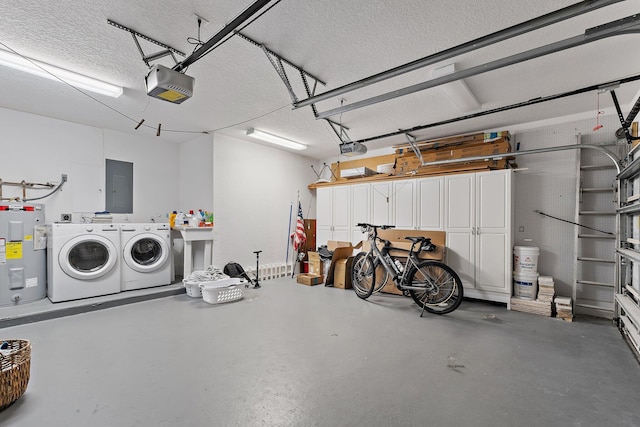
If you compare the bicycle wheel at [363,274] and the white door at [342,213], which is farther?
the white door at [342,213]

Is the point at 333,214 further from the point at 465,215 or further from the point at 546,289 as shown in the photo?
the point at 546,289

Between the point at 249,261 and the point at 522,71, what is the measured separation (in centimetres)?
492

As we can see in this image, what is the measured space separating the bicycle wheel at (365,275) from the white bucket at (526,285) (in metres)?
1.79

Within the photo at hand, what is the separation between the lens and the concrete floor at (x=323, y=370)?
1.72 m

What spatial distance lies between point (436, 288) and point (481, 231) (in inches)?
46.2

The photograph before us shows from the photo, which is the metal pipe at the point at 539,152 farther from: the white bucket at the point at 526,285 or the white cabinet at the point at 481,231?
the white bucket at the point at 526,285

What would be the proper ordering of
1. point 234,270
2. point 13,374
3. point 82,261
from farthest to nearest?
1. point 234,270
2. point 82,261
3. point 13,374

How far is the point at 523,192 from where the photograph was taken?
4.30 meters

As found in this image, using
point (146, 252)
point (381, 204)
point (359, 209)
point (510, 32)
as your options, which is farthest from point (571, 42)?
point (146, 252)

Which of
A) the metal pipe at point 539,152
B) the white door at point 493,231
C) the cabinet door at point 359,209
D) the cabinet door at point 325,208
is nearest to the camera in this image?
the metal pipe at point 539,152

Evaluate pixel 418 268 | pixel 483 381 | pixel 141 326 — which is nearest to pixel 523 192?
pixel 418 268

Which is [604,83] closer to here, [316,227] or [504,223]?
[504,223]

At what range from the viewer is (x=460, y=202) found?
4344 mm

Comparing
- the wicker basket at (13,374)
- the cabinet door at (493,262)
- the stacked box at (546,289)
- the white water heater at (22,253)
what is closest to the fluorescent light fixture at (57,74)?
the white water heater at (22,253)
